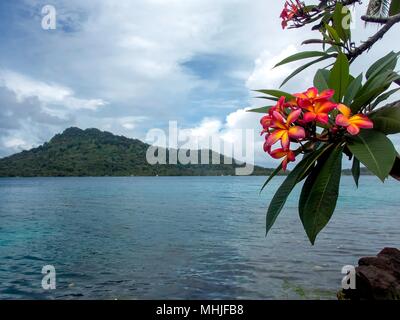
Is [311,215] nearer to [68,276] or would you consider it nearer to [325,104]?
[325,104]

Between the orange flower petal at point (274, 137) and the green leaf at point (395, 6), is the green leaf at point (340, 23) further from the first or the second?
the orange flower petal at point (274, 137)

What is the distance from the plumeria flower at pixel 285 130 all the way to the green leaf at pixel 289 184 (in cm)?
24

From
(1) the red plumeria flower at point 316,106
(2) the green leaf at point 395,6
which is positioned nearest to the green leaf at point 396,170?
(1) the red plumeria flower at point 316,106

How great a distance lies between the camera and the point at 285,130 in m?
1.32

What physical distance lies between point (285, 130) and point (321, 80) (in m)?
0.75

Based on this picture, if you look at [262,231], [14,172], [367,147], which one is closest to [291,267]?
[262,231]

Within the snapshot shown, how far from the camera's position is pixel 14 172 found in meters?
144

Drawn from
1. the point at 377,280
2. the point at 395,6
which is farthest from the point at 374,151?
the point at 377,280

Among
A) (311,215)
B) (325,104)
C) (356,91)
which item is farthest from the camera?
Result: (356,91)

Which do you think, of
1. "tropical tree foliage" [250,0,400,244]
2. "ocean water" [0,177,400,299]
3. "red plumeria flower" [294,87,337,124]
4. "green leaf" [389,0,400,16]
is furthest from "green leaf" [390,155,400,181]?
"ocean water" [0,177,400,299]
